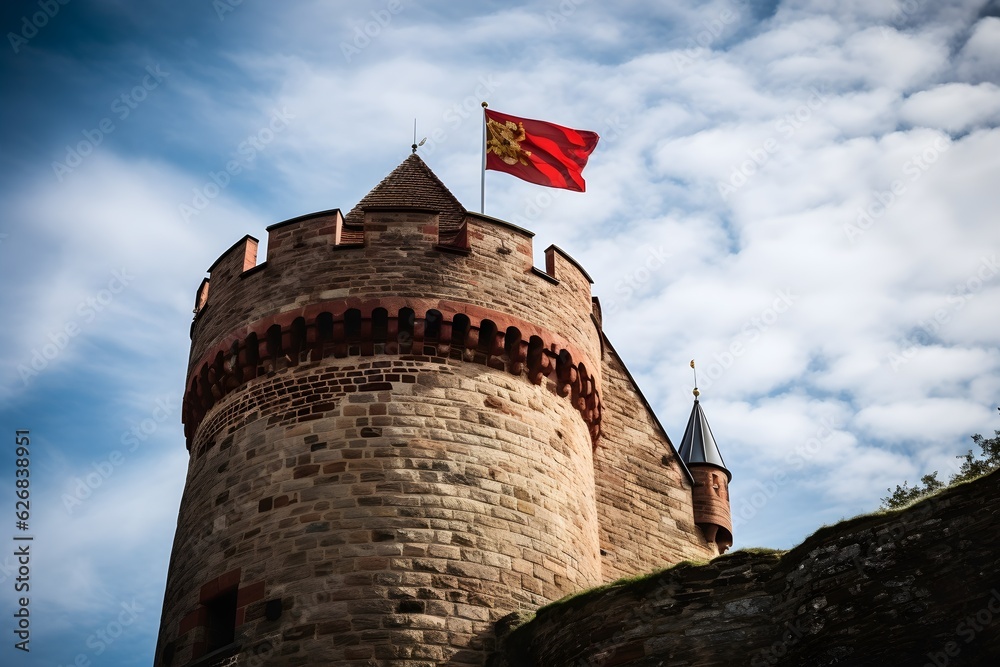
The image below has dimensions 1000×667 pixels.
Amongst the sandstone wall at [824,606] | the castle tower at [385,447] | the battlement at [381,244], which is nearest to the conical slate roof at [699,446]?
the castle tower at [385,447]

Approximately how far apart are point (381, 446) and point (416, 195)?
6.20 m

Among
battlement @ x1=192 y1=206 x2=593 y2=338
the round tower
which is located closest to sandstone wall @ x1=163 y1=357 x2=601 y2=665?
the round tower

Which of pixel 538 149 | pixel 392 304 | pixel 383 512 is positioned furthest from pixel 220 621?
pixel 538 149

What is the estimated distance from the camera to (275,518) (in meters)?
15.7

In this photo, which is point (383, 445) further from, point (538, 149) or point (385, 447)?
point (538, 149)

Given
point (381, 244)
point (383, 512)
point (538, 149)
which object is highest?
point (538, 149)

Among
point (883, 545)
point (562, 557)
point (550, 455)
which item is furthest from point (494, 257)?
point (883, 545)

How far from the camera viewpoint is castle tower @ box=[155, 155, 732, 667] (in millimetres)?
14977

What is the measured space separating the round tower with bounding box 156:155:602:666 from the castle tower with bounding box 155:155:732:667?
1.0 inches

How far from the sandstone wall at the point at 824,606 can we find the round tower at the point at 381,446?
1404 mm

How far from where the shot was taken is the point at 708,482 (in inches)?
858

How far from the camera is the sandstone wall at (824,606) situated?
11531 millimetres

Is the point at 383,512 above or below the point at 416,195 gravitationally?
below

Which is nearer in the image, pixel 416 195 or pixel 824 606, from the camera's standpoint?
pixel 824 606
